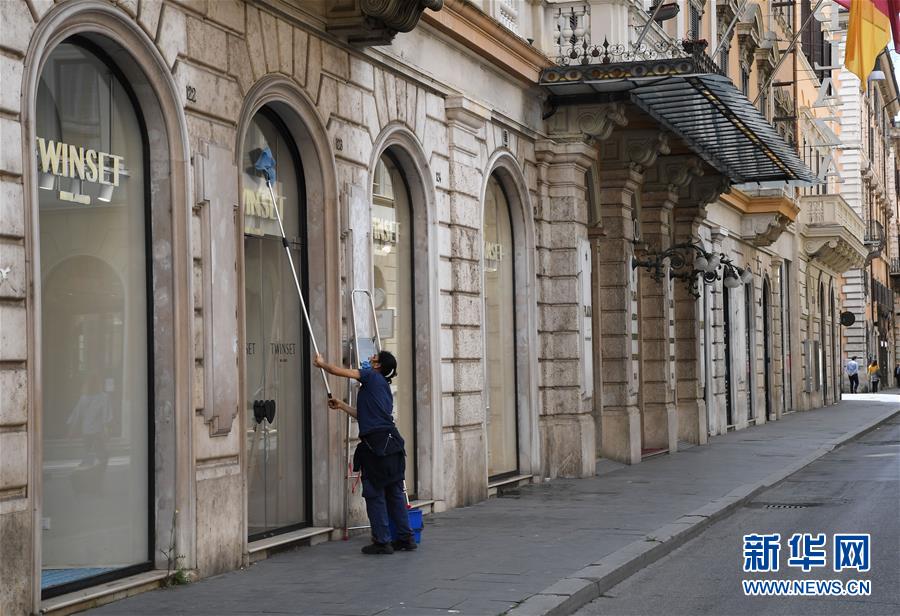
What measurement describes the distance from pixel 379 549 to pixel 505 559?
1.10 meters

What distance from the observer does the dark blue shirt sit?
12.2 m

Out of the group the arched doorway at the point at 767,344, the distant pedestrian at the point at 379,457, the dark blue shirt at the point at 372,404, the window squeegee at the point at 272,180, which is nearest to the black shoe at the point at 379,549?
the distant pedestrian at the point at 379,457

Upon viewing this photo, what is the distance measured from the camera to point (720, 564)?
1203cm

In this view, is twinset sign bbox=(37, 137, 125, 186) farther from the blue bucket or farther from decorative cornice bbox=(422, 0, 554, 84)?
decorative cornice bbox=(422, 0, 554, 84)

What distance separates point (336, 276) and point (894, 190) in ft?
252

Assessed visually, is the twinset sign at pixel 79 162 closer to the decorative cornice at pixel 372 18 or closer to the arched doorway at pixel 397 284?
the decorative cornice at pixel 372 18

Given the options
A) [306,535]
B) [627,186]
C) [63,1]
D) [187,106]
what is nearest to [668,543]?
[306,535]


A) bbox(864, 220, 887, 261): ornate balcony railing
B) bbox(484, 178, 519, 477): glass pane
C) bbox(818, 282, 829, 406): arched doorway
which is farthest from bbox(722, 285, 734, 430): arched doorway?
bbox(864, 220, 887, 261): ornate balcony railing

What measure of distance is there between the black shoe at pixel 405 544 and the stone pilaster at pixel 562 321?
7641 millimetres

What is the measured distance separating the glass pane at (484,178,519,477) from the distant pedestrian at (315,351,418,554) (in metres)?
6.01

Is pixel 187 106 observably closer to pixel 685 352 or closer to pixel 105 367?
pixel 105 367

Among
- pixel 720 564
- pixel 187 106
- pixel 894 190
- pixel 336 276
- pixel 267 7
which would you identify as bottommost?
pixel 720 564

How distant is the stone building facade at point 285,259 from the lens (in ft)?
31.9

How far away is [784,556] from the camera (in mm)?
12406
